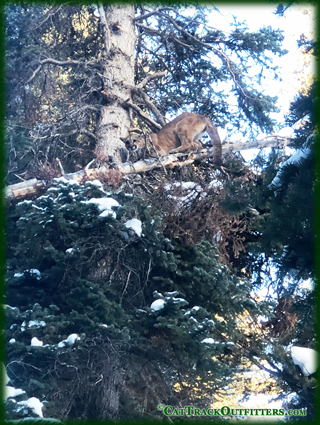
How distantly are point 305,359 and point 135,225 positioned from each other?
9.41 feet

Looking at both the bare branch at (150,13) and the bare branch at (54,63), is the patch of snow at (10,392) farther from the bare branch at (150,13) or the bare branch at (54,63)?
the bare branch at (150,13)

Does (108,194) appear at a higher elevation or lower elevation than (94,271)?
higher

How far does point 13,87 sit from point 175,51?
4.05 metres

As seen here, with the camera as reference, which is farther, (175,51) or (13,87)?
(175,51)

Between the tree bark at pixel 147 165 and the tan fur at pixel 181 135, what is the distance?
2.83ft

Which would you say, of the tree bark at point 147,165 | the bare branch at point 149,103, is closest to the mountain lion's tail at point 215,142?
the tree bark at point 147,165

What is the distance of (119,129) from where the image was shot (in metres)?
10.4

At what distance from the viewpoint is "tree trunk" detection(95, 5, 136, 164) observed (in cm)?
1020

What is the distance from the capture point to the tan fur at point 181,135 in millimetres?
11320

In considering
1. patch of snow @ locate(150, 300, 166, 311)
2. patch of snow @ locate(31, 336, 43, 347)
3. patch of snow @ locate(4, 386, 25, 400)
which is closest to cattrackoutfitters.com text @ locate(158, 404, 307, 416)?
patch of snow @ locate(150, 300, 166, 311)

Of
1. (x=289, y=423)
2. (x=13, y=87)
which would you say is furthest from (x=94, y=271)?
(x=13, y=87)

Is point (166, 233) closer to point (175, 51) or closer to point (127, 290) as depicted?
point (127, 290)

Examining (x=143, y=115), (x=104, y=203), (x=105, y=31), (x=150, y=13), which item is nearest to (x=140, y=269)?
(x=104, y=203)

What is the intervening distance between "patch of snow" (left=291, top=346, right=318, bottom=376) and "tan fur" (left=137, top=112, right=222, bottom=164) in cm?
574
